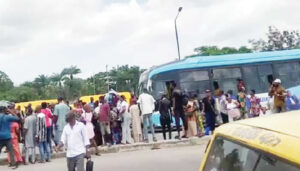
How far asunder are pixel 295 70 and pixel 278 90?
31.0 ft

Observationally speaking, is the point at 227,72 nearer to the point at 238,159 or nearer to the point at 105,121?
the point at 105,121

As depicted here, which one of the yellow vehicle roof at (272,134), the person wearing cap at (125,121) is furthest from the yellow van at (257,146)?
the person wearing cap at (125,121)

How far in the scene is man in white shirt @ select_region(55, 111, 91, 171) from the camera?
8.26 meters

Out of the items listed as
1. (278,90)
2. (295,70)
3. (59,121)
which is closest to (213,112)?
(278,90)

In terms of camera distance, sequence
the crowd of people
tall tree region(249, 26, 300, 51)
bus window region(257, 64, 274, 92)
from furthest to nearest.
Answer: tall tree region(249, 26, 300, 51)
bus window region(257, 64, 274, 92)
the crowd of people

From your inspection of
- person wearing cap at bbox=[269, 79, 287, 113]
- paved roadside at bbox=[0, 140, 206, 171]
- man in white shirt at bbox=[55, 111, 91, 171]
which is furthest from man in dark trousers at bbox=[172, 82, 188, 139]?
man in white shirt at bbox=[55, 111, 91, 171]

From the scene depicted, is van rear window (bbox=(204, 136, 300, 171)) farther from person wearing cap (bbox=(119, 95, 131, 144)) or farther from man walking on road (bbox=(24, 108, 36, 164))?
person wearing cap (bbox=(119, 95, 131, 144))

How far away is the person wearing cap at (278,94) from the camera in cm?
1312

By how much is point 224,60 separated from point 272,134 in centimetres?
1920

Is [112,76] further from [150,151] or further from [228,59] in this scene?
[150,151]

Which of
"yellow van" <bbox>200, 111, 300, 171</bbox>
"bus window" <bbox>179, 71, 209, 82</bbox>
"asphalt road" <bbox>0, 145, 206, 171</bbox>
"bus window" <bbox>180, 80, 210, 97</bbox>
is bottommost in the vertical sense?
"asphalt road" <bbox>0, 145, 206, 171</bbox>

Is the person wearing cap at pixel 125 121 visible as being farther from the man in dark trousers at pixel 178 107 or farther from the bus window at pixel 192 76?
the bus window at pixel 192 76

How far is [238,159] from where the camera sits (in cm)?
254

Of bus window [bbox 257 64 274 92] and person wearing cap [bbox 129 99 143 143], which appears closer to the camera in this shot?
person wearing cap [bbox 129 99 143 143]
